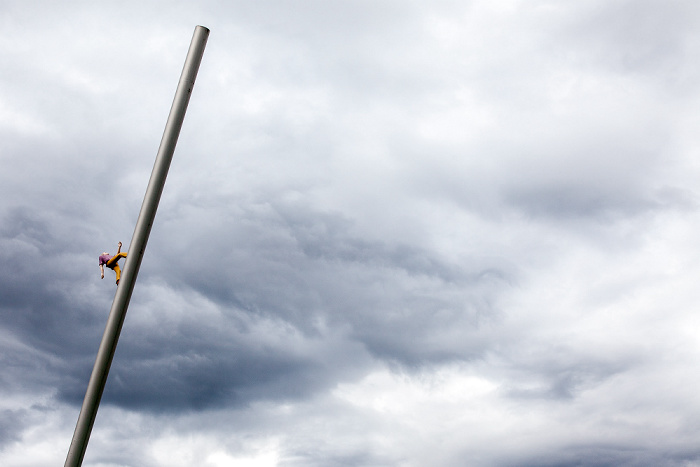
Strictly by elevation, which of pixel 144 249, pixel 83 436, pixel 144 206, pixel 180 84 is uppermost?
pixel 180 84

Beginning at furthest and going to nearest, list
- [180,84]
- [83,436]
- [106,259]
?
1. [106,259]
2. [180,84]
3. [83,436]

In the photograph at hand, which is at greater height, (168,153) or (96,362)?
(168,153)

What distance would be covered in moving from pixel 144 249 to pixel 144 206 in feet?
2.34

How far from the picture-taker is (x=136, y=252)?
9.22 metres

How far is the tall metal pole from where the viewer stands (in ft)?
27.8

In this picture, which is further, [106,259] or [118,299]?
[106,259]

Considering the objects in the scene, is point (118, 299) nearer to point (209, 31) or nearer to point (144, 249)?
point (144, 249)

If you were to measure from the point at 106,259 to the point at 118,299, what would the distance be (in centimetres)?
662

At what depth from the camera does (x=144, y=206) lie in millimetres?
9492

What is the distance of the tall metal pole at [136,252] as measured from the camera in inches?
334

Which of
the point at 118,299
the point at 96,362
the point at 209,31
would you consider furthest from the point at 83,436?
the point at 209,31

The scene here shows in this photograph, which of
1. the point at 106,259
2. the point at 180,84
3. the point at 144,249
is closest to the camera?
the point at 144,249

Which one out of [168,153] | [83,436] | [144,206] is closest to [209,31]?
[168,153]

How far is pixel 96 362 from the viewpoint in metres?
8.73
